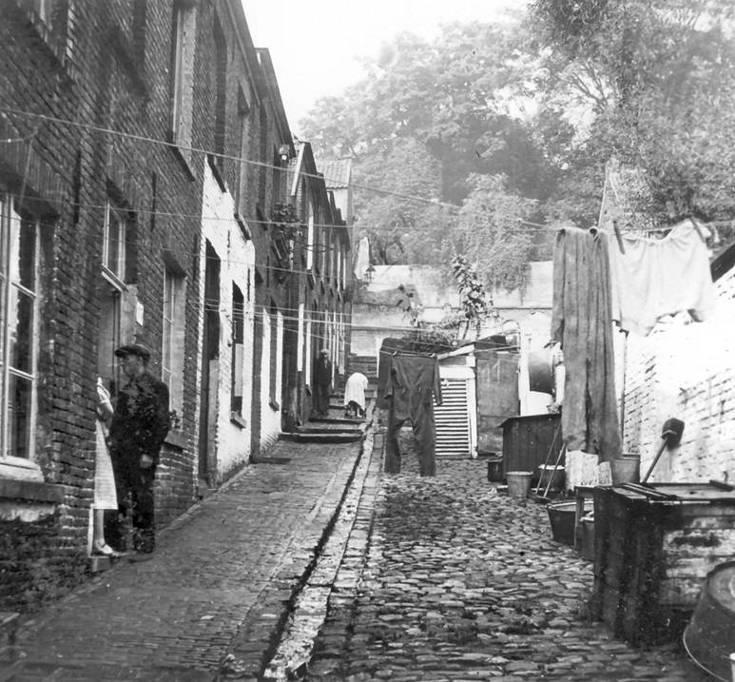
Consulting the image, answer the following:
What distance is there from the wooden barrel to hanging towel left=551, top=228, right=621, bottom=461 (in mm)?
3282

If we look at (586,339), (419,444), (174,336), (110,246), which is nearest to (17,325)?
(110,246)

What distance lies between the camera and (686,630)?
20.9ft

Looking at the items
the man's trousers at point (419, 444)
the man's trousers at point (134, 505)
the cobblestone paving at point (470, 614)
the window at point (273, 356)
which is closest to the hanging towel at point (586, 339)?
the cobblestone paving at point (470, 614)

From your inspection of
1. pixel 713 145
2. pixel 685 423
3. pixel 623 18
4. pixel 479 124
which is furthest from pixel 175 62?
pixel 479 124

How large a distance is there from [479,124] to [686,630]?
42249 mm

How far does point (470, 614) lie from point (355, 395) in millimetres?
18948

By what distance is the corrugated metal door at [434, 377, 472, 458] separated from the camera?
22531 millimetres

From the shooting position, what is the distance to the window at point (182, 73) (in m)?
11.8

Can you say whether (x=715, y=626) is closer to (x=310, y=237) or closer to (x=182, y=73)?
(x=182, y=73)

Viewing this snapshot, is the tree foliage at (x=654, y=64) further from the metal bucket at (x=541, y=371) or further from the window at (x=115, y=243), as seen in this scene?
the window at (x=115, y=243)

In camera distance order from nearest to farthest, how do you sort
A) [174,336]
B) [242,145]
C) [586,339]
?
1. [586,339]
2. [174,336]
3. [242,145]

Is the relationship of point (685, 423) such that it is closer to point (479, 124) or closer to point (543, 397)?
point (543, 397)

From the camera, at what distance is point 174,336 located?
11.9 m

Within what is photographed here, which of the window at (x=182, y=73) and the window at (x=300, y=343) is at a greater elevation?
the window at (x=182, y=73)
